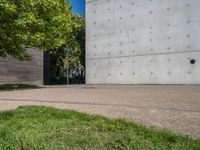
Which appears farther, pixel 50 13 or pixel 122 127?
pixel 50 13

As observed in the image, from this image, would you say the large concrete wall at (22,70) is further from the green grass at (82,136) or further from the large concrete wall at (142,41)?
the green grass at (82,136)

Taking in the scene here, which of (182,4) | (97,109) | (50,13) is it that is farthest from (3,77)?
(97,109)

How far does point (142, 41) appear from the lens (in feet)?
91.5

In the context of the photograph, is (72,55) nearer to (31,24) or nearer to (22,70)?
(22,70)

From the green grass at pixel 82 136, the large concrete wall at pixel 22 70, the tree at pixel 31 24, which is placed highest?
the tree at pixel 31 24

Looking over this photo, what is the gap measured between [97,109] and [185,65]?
59.8 feet

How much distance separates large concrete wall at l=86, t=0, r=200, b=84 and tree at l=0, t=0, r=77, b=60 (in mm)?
9896

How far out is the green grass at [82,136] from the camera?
14.8ft

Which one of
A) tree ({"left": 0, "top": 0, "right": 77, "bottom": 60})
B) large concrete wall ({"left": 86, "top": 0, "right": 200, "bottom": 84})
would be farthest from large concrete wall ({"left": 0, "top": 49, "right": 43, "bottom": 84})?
tree ({"left": 0, "top": 0, "right": 77, "bottom": 60})

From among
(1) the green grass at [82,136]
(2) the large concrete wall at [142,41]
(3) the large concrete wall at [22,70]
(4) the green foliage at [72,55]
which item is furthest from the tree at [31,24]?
(4) the green foliage at [72,55]

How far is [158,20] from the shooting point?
27203 millimetres

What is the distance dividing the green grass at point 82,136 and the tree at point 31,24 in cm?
949

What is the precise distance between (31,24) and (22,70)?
1326cm

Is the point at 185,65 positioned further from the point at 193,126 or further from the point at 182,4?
the point at 193,126
